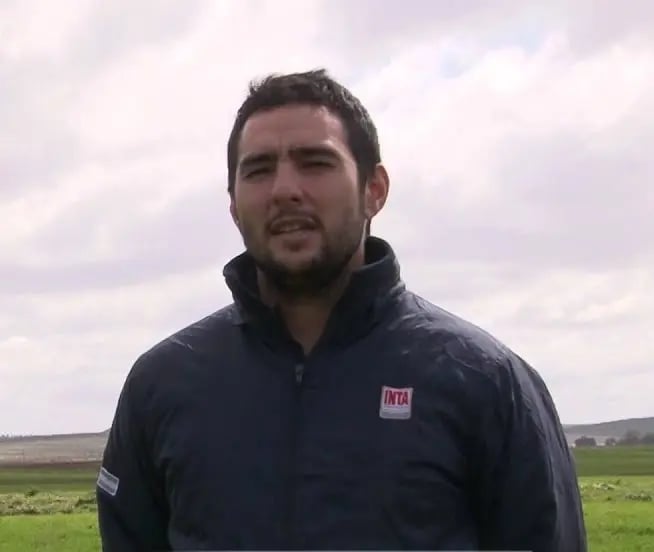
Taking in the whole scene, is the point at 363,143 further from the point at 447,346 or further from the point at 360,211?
the point at 447,346

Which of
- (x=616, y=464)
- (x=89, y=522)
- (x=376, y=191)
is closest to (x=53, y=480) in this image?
(x=616, y=464)

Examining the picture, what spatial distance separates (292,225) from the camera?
3371 mm

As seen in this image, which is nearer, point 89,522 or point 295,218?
point 295,218

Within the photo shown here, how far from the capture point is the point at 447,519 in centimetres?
323

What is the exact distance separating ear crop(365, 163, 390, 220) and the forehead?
0.56ft

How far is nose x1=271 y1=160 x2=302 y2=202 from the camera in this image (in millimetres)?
3348

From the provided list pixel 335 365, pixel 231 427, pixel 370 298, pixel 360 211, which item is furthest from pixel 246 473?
pixel 360 211

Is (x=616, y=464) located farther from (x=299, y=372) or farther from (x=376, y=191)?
(x=299, y=372)

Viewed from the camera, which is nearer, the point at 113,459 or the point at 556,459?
the point at 556,459

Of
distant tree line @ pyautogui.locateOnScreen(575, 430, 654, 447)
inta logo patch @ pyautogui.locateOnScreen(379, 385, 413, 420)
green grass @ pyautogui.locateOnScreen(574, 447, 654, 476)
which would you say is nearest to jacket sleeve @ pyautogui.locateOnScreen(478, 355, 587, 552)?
inta logo patch @ pyautogui.locateOnScreen(379, 385, 413, 420)

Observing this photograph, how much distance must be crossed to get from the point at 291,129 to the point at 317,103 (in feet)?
0.45

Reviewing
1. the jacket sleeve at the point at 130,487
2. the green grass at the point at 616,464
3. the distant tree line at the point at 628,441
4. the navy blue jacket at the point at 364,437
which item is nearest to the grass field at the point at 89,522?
the jacket sleeve at the point at 130,487

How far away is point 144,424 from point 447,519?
96cm

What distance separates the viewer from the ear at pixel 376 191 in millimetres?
3572
